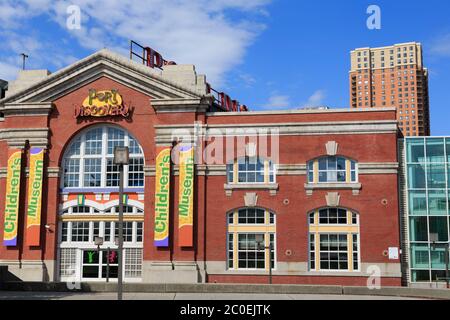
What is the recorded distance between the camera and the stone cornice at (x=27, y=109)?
37.8m

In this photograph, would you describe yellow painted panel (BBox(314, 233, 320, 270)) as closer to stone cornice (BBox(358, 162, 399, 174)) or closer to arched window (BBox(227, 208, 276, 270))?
arched window (BBox(227, 208, 276, 270))

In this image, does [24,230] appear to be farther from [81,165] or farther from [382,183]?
[382,183]

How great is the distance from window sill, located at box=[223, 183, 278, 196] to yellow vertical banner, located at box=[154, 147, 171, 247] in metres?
3.80

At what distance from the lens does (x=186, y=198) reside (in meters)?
35.4

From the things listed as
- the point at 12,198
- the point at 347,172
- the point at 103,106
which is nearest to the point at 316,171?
the point at 347,172

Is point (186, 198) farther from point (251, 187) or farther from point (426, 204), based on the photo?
point (426, 204)

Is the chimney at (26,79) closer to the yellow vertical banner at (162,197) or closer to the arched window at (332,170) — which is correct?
the yellow vertical banner at (162,197)

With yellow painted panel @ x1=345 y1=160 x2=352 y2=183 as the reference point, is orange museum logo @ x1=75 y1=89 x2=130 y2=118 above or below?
above

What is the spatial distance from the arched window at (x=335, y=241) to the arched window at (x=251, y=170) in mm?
4052

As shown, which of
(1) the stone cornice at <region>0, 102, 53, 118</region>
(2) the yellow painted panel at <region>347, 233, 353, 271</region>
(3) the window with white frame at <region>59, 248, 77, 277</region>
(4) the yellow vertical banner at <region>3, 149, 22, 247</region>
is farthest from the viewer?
(1) the stone cornice at <region>0, 102, 53, 118</region>

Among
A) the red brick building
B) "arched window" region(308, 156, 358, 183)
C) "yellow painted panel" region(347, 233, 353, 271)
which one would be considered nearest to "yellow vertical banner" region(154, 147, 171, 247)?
the red brick building

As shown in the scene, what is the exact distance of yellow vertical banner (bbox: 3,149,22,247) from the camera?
36.7m

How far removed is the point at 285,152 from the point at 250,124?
2.90 meters
